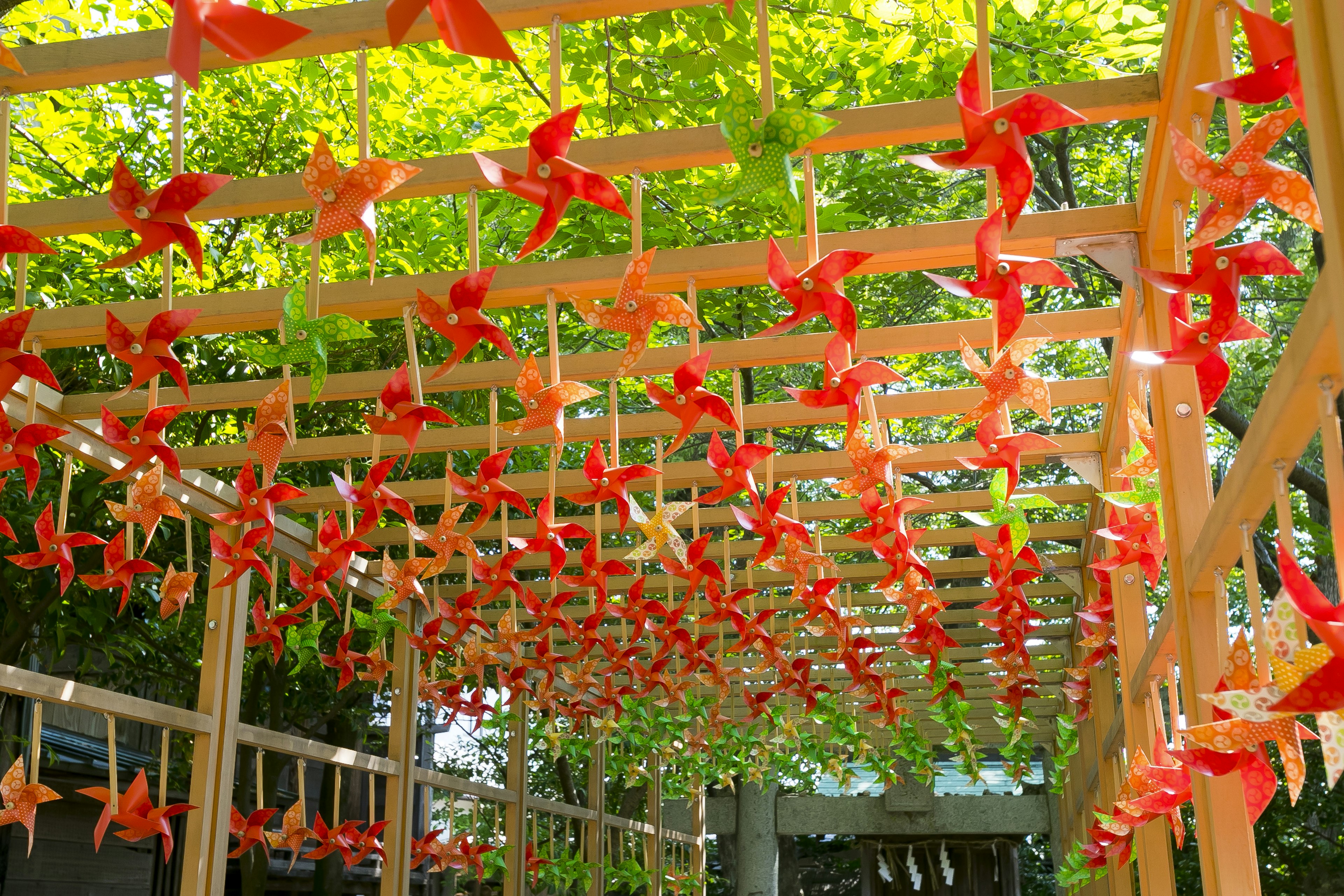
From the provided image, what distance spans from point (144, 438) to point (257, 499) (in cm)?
50

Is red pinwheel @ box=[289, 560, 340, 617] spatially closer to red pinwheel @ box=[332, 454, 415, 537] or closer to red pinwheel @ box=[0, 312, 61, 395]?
red pinwheel @ box=[332, 454, 415, 537]

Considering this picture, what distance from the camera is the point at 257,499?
2.85 meters

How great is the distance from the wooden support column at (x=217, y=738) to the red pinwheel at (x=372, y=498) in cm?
84

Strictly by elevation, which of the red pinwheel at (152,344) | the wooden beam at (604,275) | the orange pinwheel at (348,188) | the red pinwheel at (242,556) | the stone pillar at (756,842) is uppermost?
the wooden beam at (604,275)

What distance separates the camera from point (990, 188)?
1.79m

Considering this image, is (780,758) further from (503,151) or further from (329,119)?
(503,151)

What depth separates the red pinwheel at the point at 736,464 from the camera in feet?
8.39

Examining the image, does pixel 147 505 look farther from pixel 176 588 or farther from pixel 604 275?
pixel 604 275

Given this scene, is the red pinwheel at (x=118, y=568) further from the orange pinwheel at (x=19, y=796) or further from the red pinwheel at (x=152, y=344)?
the red pinwheel at (x=152, y=344)

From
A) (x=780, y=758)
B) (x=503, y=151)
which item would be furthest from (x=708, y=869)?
(x=503, y=151)

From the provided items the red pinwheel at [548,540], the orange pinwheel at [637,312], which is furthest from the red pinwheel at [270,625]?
the orange pinwheel at [637,312]

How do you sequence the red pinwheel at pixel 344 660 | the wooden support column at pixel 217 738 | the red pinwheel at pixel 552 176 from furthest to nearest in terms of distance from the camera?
1. the red pinwheel at pixel 344 660
2. the wooden support column at pixel 217 738
3. the red pinwheel at pixel 552 176

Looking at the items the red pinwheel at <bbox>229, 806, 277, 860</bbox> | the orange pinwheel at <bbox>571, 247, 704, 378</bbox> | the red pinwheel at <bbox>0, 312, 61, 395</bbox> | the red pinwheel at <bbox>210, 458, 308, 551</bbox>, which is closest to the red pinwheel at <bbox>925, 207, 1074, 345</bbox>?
the orange pinwheel at <bbox>571, 247, 704, 378</bbox>

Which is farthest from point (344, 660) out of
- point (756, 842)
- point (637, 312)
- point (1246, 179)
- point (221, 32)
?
point (756, 842)
